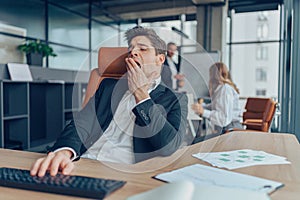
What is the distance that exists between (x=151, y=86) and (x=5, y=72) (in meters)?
3.12

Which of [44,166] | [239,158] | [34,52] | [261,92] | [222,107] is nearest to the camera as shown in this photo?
[44,166]

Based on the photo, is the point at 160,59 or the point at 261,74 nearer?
the point at 160,59

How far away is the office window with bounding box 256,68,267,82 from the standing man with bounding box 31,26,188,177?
257 inches

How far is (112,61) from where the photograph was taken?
1.59 meters

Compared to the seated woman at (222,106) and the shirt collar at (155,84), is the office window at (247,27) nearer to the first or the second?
the seated woman at (222,106)

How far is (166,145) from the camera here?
1.21m

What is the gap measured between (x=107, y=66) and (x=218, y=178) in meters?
1.00

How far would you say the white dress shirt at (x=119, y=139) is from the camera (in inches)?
52.9

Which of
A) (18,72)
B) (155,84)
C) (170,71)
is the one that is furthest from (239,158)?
(18,72)

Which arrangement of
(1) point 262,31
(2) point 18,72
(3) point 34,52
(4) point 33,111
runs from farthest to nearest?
1. (1) point 262,31
2. (3) point 34,52
3. (4) point 33,111
4. (2) point 18,72

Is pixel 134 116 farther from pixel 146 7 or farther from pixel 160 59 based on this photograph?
pixel 146 7

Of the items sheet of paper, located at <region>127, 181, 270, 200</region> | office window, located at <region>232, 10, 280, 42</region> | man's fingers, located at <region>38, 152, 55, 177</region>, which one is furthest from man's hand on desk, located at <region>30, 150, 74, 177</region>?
office window, located at <region>232, 10, 280, 42</region>

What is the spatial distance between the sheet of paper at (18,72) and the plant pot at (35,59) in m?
0.42

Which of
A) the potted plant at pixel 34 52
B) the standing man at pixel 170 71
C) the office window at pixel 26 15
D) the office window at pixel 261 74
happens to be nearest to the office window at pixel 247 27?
the office window at pixel 261 74
